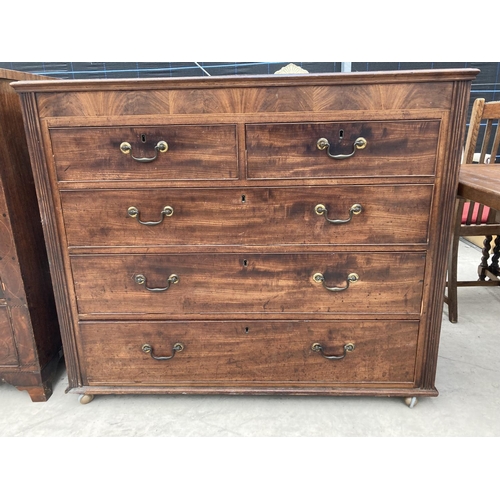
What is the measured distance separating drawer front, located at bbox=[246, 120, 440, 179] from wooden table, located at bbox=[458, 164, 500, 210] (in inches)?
6.6

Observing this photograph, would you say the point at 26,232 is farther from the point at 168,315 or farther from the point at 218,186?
the point at 218,186

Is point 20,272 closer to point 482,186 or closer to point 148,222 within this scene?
point 148,222

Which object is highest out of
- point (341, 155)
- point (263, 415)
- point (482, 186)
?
point (341, 155)

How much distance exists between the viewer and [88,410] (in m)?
1.46

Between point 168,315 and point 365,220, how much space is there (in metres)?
0.75

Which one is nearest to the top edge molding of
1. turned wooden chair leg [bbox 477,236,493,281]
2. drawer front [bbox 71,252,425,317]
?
drawer front [bbox 71,252,425,317]

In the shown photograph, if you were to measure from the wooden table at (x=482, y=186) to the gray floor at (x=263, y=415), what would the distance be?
2.56ft

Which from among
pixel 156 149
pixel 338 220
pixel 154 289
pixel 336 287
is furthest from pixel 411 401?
pixel 156 149

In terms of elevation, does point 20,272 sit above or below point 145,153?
below

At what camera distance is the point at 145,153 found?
1.19 meters

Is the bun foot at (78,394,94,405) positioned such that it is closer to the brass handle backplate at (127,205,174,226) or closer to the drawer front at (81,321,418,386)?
the drawer front at (81,321,418,386)

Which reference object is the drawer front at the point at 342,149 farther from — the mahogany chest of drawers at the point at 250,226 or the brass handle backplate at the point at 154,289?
the brass handle backplate at the point at 154,289

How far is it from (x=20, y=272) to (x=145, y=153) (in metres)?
0.62

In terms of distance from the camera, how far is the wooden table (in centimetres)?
113
